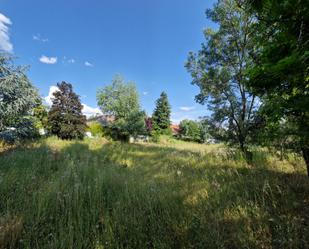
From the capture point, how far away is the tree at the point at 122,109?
61.0 ft

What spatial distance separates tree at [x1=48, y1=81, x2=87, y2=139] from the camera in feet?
48.2

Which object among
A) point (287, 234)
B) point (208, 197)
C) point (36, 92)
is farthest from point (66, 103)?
point (287, 234)

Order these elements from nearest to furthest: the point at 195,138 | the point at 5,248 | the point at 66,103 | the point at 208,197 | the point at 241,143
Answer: the point at 5,248, the point at 208,197, the point at 241,143, the point at 66,103, the point at 195,138

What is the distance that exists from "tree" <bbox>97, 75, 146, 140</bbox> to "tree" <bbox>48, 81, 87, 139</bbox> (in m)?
4.84

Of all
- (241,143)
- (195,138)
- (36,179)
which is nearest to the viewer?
(36,179)

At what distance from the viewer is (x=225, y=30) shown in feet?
20.9

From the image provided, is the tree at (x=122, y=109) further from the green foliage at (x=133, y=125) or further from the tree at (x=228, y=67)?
the tree at (x=228, y=67)

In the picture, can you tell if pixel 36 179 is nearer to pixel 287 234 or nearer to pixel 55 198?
pixel 55 198

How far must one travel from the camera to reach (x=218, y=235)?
75.6 inches

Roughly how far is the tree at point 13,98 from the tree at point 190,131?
2860 cm

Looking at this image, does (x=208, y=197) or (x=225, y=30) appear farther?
(x=225, y=30)

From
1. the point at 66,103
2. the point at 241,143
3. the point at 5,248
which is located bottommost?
the point at 5,248

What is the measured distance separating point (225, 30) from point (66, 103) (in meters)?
13.5

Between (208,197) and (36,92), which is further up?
(36,92)
